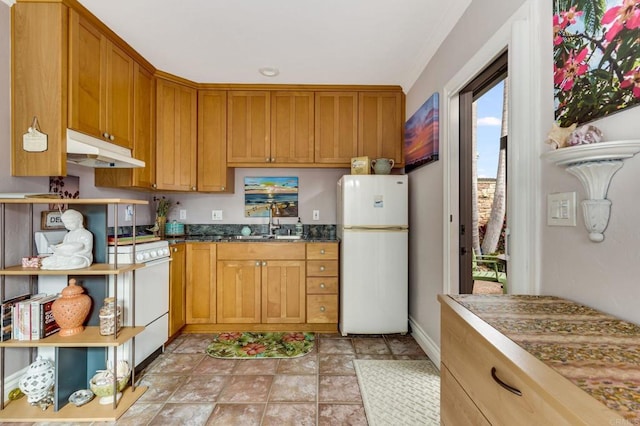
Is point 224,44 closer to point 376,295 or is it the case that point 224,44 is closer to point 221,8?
point 221,8

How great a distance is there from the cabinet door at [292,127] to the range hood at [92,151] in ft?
4.33

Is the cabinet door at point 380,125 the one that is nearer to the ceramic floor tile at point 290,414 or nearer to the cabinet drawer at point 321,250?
the cabinet drawer at point 321,250

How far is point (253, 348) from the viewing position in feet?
8.65

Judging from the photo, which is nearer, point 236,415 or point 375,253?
point 236,415

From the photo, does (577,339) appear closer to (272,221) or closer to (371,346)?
(371,346)

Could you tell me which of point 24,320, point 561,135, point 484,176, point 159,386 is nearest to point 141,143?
point 24,320

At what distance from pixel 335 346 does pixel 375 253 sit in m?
0.89

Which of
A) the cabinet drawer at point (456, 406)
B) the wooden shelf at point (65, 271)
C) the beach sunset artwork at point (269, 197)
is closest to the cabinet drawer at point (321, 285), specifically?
the beach sunset artwork at point (269, 197)

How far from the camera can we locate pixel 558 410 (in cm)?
53

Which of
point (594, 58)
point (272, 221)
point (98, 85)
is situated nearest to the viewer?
point (594, 58)

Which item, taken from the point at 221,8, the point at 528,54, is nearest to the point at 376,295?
the point at 528,54

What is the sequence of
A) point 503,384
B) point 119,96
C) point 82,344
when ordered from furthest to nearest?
point 119,96
point 82,344
point 503,384

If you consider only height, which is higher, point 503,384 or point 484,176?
point 484,176

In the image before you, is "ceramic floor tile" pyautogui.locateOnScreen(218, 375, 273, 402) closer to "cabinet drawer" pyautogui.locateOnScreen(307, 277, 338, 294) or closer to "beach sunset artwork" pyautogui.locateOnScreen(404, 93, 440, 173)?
"cabinet drawer" pyautogui.locateOnScreen(307, 277, 338, 294)
